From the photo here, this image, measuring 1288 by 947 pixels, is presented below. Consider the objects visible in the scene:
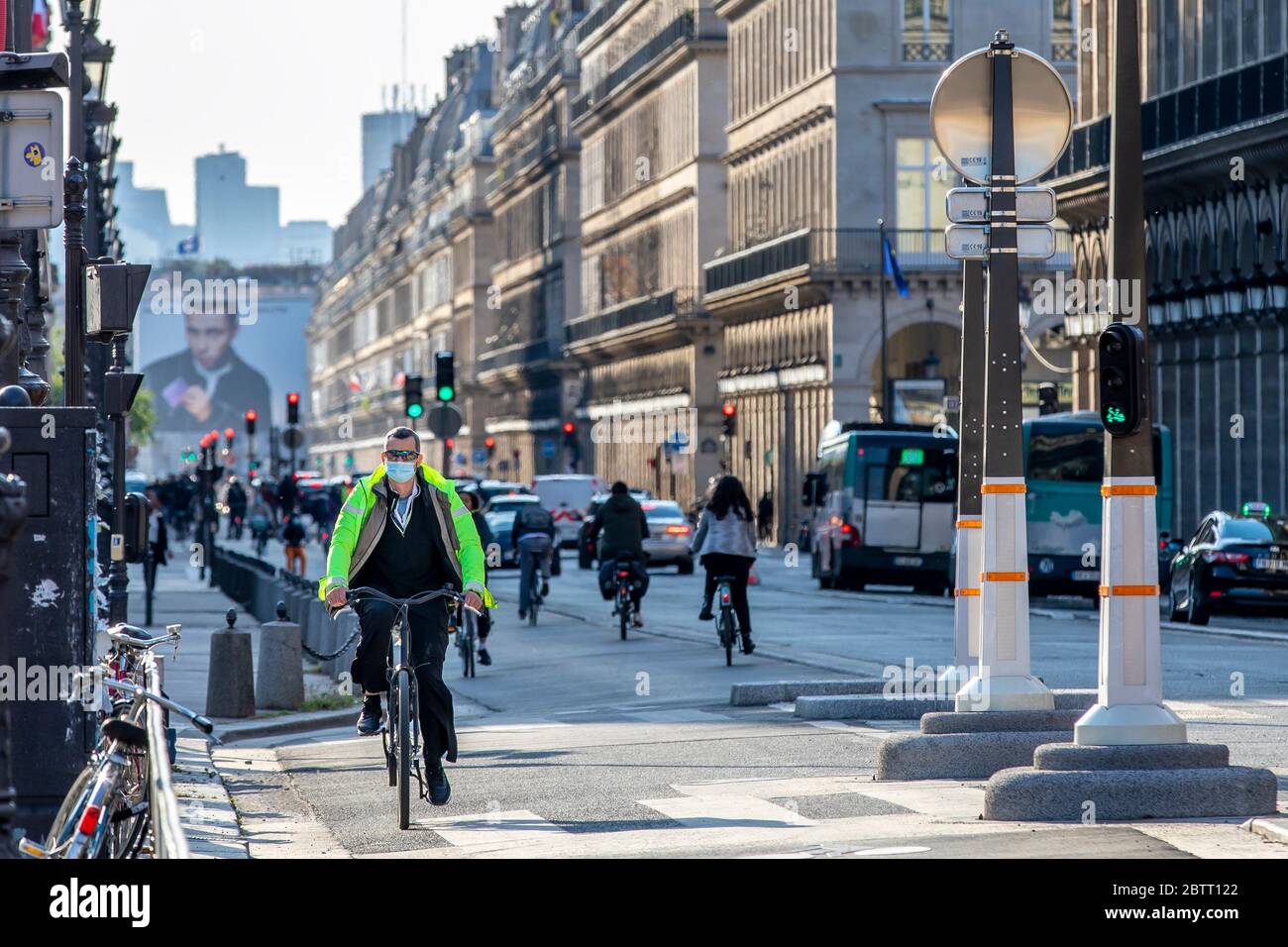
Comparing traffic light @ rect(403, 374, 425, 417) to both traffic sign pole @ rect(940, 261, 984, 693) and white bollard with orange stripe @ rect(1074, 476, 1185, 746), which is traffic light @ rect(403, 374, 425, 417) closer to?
traffic sign pole @ rect(940, 261, 984, 693)

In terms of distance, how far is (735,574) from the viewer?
25.0 meters

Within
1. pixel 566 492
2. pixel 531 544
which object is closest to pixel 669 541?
pixel 566 492

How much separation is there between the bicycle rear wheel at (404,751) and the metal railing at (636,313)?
7359 centimetres

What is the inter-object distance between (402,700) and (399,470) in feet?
3.79

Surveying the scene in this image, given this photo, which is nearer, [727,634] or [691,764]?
[691,764]

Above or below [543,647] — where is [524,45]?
above

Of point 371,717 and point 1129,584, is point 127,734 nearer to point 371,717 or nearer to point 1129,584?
point 1129,584

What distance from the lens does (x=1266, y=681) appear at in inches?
840

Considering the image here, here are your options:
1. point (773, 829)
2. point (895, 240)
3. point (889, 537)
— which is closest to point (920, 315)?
point (895, 240)

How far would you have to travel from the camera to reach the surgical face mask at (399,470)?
12961 millimetres

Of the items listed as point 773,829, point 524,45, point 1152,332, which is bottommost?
point 773,829

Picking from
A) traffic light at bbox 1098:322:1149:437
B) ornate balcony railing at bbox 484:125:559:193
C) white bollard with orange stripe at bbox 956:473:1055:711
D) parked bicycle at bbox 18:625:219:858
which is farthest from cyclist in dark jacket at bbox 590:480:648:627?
ornate balcony railing at bbox 484:125:559:193
